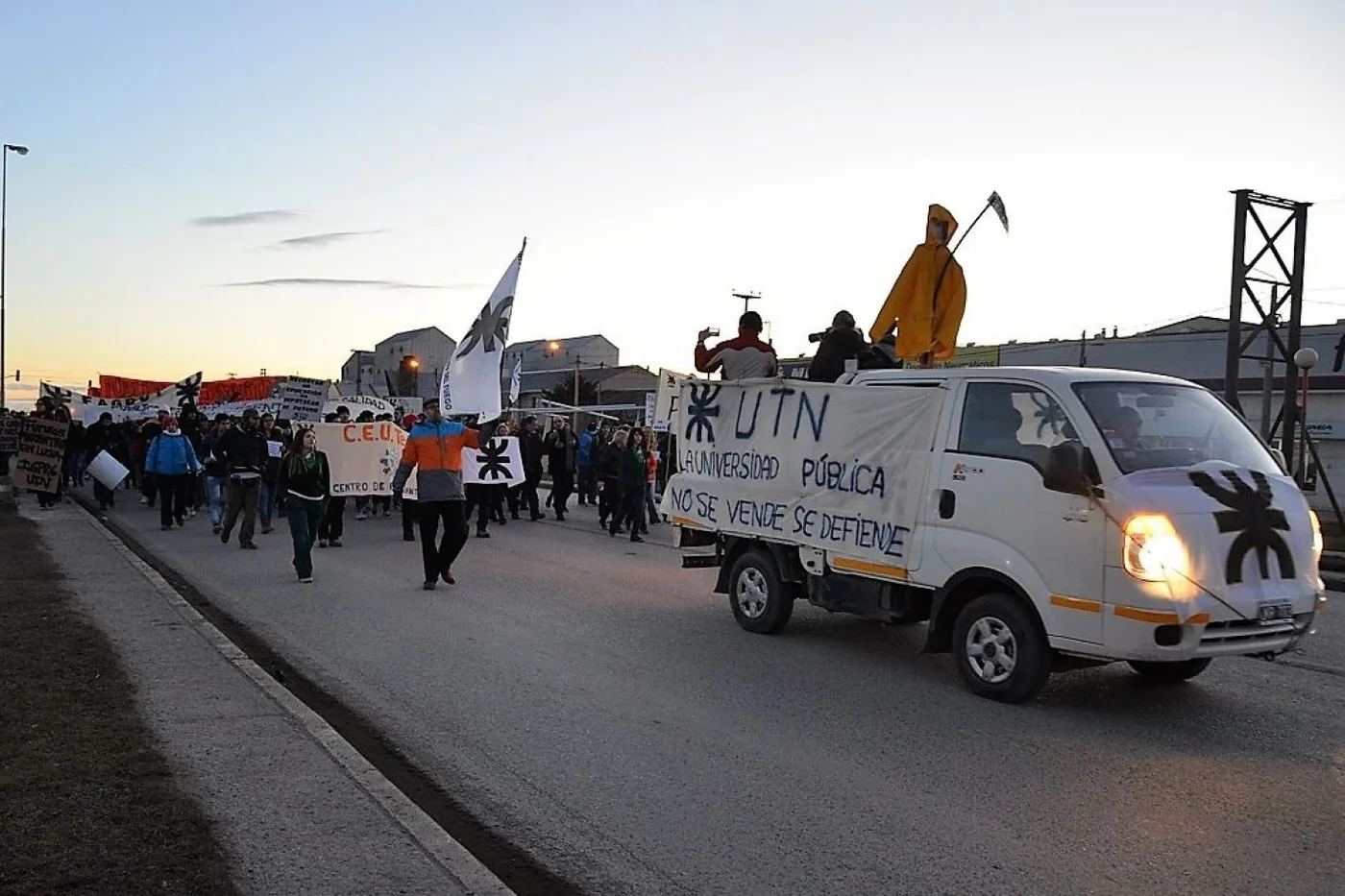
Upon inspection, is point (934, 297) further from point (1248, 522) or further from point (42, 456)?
point (42, 456)

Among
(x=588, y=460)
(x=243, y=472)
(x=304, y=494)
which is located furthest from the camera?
(x=588, y=460)

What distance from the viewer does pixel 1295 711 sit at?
7562mm

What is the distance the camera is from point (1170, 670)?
816cm

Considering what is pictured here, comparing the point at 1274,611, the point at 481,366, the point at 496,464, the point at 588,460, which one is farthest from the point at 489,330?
the point at 1274,611

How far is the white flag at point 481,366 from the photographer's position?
49.8 feet

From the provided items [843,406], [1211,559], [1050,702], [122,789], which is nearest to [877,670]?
[1050,702]

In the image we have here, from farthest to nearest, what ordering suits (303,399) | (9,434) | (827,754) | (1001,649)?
(303,399), (9,434), (1001,649), (827,754)

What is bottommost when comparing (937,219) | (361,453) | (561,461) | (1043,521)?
(561,461)

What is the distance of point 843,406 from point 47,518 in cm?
1476

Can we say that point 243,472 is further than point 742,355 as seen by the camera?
Yes

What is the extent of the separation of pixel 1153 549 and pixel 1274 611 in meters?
Result: 0.94

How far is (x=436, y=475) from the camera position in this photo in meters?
12.2

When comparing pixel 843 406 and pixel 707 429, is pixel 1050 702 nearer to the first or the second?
pixel 843 406

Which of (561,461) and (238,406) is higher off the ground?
(238,406)
